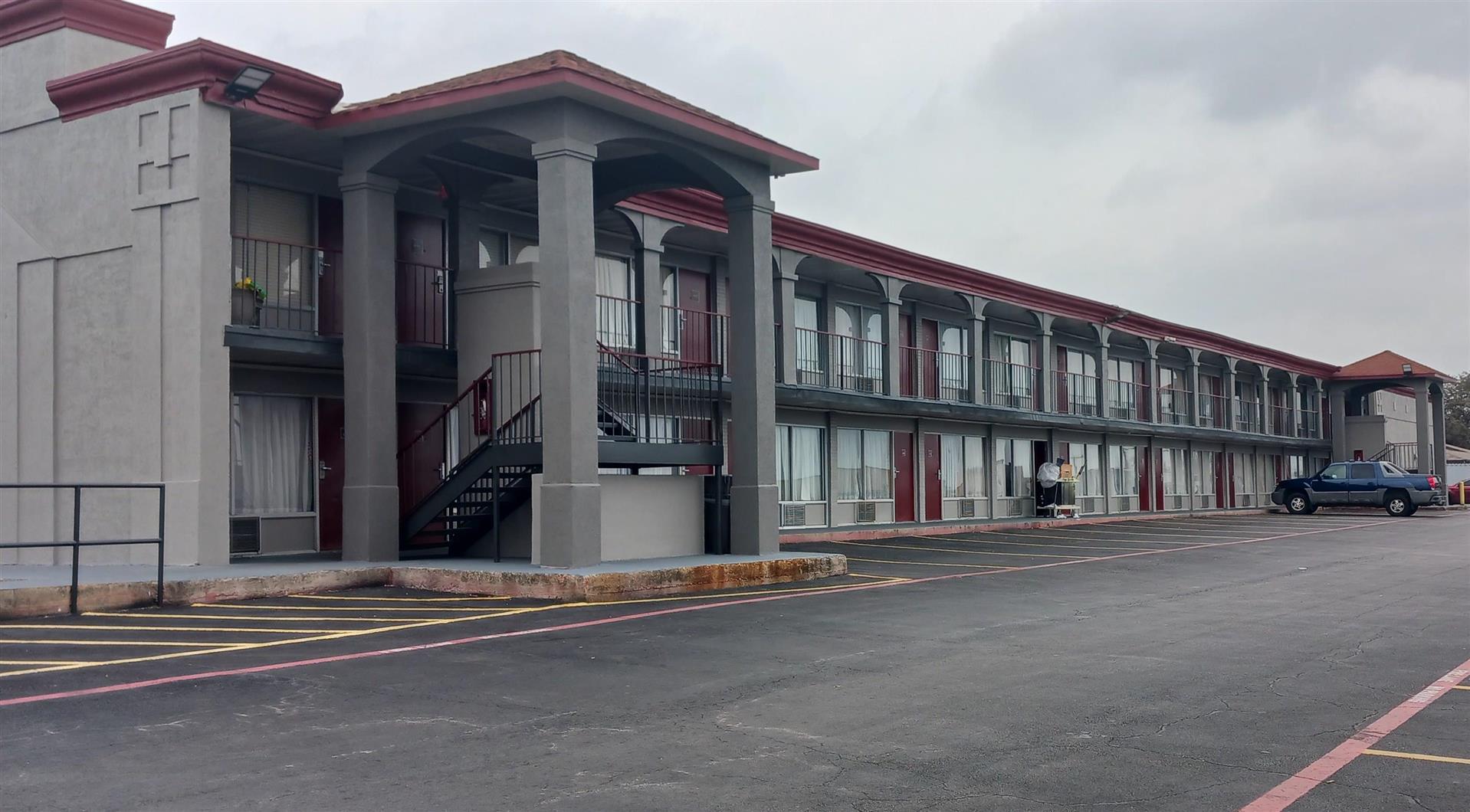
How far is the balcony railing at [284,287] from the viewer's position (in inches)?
612

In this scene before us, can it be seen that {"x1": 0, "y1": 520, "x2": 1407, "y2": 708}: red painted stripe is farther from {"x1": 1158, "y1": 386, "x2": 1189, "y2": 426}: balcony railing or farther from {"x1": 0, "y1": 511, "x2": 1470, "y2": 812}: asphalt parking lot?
{"x1": 1158, "y1": 386, "x2": 1189, "y2": 426}: balcony railing

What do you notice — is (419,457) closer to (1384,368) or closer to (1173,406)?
(1173,406)

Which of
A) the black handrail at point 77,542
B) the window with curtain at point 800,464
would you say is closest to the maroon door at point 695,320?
the window with curtain at point 800,464

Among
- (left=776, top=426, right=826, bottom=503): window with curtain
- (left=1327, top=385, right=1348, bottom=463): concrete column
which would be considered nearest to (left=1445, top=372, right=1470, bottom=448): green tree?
(left=1327, top=385, right=1348, bottom=463): concrete column

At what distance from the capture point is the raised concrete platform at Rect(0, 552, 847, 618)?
11820 millimetres

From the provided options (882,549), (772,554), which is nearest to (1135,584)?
(772,554)

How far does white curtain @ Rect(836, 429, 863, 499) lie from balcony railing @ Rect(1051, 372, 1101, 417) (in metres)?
9.32

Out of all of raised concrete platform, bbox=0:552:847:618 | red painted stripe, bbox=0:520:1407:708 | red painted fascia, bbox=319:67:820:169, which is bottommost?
red painted stripe, bbox=0:520:1407:708

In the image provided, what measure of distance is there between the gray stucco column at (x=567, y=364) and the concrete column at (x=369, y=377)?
8.30 feet

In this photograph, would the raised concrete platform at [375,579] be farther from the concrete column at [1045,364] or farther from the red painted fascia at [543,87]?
the concrete column at [1045,364]

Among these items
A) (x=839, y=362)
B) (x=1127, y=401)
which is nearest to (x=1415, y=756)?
(x=839, y=362)

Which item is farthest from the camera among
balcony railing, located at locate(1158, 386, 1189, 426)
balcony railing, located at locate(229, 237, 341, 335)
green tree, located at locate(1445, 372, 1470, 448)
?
green tree, located at locate(1445, 372, 1470, 448)

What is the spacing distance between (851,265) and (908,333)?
500 cm

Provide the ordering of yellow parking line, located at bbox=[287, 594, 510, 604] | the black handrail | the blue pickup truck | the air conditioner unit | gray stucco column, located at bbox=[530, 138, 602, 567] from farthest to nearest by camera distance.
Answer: the blue pickup truck → the air conditioner unit → gray stucco column, located at bbox=[530, 138, 602, 567] → yellow parking line, located at bbox=[287, 594, 510, 604] → the black handrail
